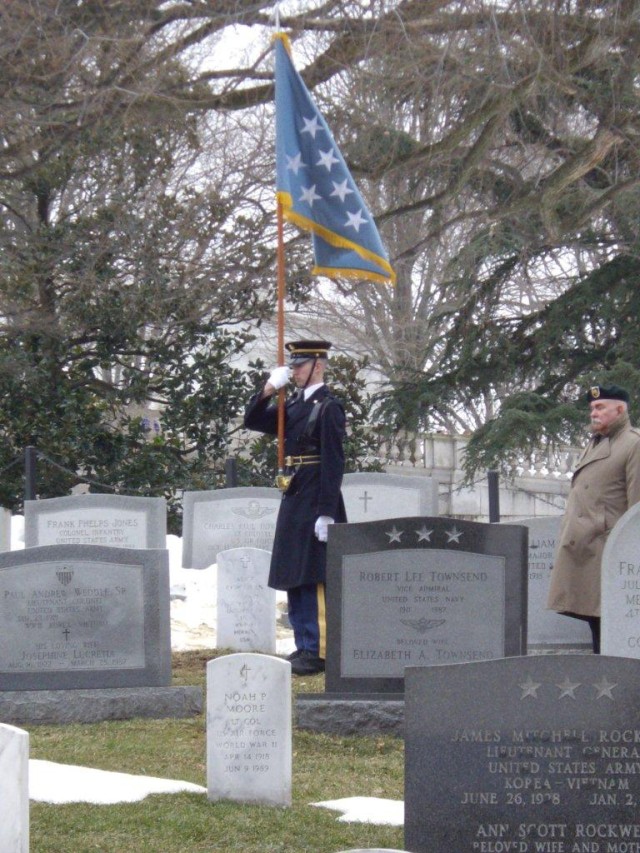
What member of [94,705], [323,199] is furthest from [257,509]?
[94,705]

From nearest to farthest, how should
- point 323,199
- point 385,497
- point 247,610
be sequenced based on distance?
point 323,199, point 247,610, point 385,497

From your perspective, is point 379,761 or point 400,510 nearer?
point 379,761

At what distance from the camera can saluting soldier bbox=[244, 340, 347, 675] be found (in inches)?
291

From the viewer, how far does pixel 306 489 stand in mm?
7520

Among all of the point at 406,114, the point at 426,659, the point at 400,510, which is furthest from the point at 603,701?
the point at 406,114

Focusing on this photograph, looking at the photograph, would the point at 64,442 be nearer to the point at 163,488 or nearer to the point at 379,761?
the point at 163,488

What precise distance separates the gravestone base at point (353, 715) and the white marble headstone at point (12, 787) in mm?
2747

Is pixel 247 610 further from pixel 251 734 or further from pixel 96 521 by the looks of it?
pixel 251 734

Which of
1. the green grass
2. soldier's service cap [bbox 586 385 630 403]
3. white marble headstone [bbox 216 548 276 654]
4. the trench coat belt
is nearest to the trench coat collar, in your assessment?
soldier's service cap [bbox 586 385 630 403]

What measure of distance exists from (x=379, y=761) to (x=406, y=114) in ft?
26.0

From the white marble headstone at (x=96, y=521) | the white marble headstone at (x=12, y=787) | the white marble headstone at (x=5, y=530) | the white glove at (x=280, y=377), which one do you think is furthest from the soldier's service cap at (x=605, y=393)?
the white marble headstone at (x=5, y=530)

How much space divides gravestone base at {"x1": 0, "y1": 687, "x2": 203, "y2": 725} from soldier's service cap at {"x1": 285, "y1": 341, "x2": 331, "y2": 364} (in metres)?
1.96

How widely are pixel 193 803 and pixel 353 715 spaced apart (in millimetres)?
1538

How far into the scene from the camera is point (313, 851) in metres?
4.30
